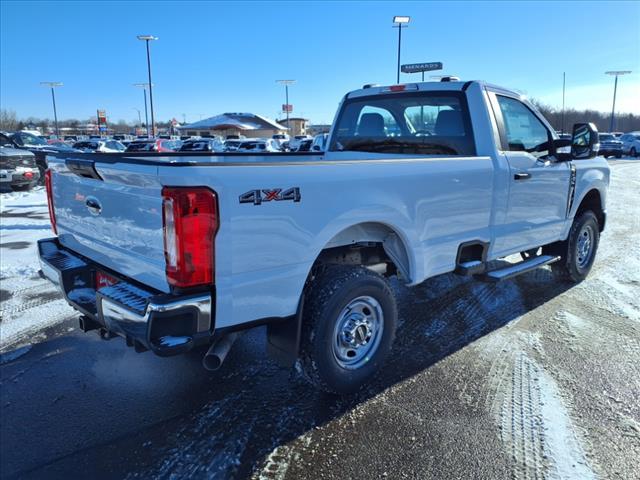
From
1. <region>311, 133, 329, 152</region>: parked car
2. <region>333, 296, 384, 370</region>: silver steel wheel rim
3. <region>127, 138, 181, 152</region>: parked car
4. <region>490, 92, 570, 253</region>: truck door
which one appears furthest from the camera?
<region>127, 138, 181, 152</region>: parked car

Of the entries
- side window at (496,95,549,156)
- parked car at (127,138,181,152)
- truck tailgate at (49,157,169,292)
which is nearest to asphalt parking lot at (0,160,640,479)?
truck tailgate at (49,157,169,292)

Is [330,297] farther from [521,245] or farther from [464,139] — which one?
[521,245]

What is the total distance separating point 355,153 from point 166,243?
2.83 metres

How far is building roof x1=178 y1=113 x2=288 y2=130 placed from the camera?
65188 mm

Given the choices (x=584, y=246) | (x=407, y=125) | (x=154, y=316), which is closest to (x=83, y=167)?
(x=154, y=316)

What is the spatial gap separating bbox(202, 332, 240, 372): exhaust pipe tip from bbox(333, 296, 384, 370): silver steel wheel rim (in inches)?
29.6

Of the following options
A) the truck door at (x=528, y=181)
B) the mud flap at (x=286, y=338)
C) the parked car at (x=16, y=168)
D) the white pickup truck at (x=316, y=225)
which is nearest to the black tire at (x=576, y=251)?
the truck door at (x=528, y=181)

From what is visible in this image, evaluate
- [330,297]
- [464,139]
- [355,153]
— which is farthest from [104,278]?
[464,139]

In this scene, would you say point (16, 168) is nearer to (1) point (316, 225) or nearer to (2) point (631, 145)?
(1) point (316, 225)

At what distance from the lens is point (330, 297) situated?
10.1 feet

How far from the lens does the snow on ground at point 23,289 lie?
445cm

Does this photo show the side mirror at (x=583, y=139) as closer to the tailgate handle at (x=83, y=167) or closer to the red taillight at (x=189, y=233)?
the red taillight at (x=189, y=233)

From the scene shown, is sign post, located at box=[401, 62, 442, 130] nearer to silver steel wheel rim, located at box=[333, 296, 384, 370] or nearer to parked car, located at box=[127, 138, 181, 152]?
silver steel wheel rim, located at box=[333, 296, 384, 370]

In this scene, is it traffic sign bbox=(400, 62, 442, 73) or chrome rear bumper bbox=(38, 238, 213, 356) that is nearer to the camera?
chrome rear bumper bbox=(38, 238, 213, 356)
